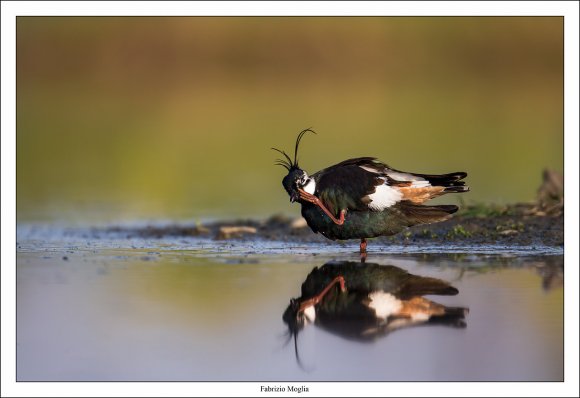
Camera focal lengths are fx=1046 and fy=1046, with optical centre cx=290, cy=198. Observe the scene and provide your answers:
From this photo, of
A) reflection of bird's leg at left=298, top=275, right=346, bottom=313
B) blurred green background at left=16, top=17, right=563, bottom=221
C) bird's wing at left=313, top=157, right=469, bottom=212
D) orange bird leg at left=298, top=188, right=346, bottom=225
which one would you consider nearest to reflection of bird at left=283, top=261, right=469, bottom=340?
reflection of bird's leg at left=298, top=275, right=346, bottom=313

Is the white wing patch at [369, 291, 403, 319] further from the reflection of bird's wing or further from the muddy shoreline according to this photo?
the muddy shoreline

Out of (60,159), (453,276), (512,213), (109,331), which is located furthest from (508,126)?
(109,331)

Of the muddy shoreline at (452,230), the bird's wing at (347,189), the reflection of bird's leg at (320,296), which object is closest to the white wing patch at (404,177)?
the bird's wing at (347,189)

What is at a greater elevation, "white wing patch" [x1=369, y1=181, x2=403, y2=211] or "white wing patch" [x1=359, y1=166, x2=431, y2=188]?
"white wing patch" [x1=359, y1=166, x2=431, y2=188]

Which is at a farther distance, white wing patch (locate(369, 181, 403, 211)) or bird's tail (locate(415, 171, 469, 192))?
bird's tail (locate(415, 171, 469, 192))

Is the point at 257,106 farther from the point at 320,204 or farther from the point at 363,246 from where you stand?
the point at 320,204

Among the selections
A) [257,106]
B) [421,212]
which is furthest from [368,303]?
[257,106]

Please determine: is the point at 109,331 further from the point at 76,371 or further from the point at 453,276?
the point at 453,276
